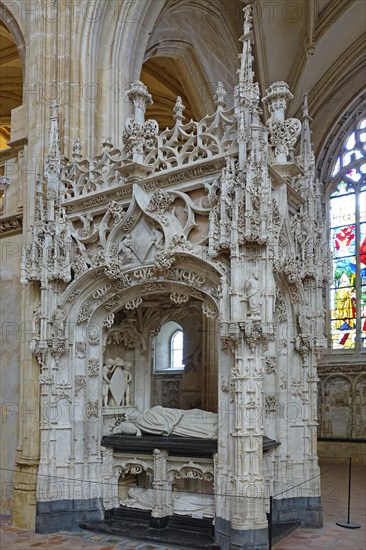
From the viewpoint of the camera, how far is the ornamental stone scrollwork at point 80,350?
7530 mm

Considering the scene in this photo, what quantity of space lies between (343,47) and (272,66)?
178 centimetres

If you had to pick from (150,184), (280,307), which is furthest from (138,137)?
(280,307)

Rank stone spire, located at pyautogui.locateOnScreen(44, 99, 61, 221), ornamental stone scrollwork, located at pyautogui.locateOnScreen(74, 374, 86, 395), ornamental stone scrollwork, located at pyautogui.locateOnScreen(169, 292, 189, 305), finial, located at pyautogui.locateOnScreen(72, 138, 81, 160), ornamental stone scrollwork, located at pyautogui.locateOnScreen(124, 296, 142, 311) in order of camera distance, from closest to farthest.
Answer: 1. ornamental stone scrollwork, located at pyautogui.locateOnScreen(169, 292, 189, 305)
2. ornamental stone scrollwork, located at pyautogui.locateOnScreen(124, 296, 142, 311)
3. ornamental stone scrollwork, located at pyautogui.locateOnScreen(74, 374, 86, 395)
4. stone spire, located at pyautogui.locateOnScreen(44, 99, 61, 221)
5. finial, located at pyautogui.locateOnScreen(72, 138, 81, 160)

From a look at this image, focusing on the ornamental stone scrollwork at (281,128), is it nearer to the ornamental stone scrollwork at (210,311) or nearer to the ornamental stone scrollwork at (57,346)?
the ornamental stone scrollwork at (210,311)

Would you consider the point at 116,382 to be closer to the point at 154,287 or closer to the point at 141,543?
the point at 154,287

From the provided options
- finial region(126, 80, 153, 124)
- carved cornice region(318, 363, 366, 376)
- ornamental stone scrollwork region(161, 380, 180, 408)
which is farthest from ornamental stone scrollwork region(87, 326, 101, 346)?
carved cornice region(318, 363, 366, 376)

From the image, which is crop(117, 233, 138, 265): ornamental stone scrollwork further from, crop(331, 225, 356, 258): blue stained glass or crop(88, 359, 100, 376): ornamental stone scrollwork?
crop(331, 225, 356, 258): blue stained glass

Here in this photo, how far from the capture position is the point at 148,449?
23.6 feet

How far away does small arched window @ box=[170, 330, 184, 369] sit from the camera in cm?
1323

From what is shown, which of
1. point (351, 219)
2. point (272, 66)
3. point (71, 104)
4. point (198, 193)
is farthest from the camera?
point (351, 219)

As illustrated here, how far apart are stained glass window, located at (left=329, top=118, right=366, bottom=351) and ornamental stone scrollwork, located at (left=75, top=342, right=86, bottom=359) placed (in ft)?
28.6

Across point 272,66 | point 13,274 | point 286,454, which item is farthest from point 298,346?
point 272,66

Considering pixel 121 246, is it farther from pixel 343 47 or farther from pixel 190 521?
pixel 343 47

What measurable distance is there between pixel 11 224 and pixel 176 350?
18.5 feet
